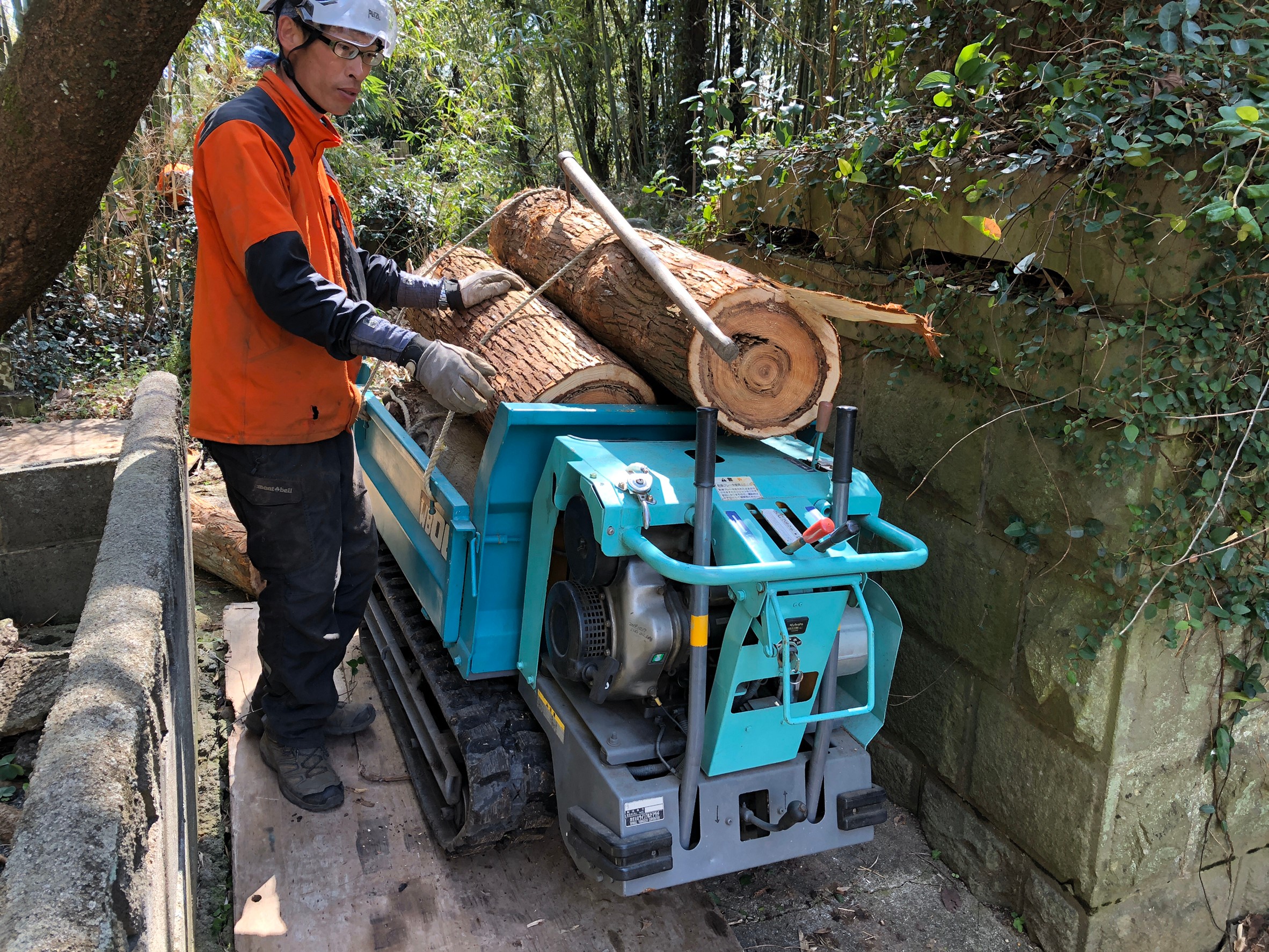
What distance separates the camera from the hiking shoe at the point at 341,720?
3.31 m

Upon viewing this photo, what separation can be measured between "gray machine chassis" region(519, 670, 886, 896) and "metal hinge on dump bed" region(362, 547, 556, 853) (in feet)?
0.35

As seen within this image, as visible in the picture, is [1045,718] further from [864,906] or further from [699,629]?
[699,629]

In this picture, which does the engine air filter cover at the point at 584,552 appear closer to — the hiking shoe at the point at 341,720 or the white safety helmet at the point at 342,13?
the hiking shoe at the point at 341,720

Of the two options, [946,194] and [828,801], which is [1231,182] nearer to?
[946,194]

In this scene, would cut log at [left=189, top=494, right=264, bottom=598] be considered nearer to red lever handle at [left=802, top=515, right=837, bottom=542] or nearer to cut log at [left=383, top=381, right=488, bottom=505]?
cut log at [left=383, top=381, right=488, bottom=505]

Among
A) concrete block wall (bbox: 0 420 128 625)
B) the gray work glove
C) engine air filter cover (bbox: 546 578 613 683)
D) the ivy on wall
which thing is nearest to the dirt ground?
the ivy on wall

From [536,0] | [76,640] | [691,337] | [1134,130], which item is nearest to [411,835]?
[76,640]

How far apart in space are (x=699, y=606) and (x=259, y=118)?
1.85m

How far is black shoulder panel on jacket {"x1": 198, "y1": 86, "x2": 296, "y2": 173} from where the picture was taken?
8.30ft

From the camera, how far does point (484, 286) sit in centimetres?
337

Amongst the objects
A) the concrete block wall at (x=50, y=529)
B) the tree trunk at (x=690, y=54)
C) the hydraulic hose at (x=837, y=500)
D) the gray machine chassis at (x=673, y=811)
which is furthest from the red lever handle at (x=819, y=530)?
the tree trunk at (x=690, y=54)

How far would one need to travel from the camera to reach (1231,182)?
2.09 m

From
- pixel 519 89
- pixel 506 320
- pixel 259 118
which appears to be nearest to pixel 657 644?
pixel 506 320

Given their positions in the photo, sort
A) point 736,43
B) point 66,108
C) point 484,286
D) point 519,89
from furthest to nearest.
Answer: point 519,89, point 736,43, point 484,286, point 66,108
